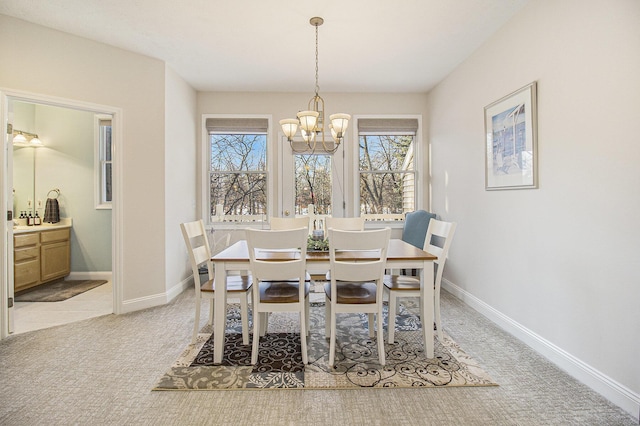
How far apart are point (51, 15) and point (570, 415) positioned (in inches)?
188

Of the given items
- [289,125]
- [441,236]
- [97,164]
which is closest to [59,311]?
[97,164]

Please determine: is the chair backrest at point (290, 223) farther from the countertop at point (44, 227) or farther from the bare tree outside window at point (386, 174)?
the countertop at point (44, 227)

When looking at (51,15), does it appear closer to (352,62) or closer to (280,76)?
(280,76)

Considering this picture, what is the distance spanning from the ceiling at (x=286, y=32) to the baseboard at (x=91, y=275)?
317 cm

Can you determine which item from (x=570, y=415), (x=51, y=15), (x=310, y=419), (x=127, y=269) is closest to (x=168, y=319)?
(x=127, y=269)

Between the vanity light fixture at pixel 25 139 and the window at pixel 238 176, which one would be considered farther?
the window at pixel 238 176

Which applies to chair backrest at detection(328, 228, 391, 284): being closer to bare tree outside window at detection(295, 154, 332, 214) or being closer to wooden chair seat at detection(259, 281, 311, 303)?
wooden chair seat at detection(259, 281, 311, 303)

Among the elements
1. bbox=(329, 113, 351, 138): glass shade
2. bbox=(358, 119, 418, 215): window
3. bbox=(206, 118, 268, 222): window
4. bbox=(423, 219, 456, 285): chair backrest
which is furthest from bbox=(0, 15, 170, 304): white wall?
bbox=(423, 219, 456, 285): chair backrest

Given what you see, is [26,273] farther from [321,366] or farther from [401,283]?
[401,283]

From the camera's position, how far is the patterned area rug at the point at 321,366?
6.83 ft

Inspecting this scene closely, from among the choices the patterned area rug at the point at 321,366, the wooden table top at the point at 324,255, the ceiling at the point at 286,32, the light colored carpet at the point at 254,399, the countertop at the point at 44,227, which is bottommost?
the light colored carpet at the point at 254,399

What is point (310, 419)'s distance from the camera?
1755mm

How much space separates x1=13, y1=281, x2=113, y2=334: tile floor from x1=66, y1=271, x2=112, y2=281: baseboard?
2.56 feet

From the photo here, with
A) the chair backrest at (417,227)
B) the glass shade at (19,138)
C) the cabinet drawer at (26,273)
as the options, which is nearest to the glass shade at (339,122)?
the chair backrest at (417,227)
